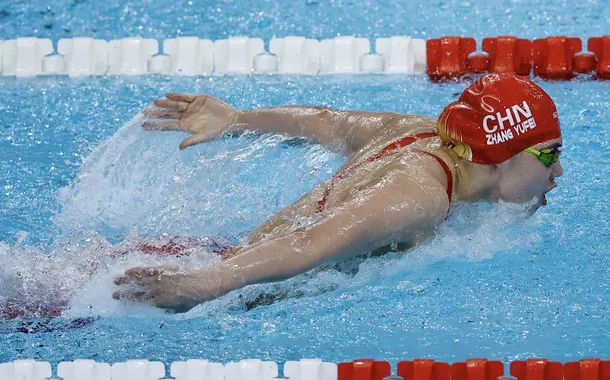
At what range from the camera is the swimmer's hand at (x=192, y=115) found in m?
3.29

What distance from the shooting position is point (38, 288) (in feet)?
9.24

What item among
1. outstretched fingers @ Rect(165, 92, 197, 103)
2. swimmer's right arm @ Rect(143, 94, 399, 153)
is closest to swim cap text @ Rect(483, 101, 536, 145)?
swimmer's right arm @ Rect(143, 94, 399, 153)

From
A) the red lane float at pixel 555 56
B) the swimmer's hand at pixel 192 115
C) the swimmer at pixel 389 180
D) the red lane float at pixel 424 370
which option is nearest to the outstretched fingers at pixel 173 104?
the swimmer's hand at pixel 192 115

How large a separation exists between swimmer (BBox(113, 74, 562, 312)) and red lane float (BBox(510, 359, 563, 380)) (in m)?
0.44

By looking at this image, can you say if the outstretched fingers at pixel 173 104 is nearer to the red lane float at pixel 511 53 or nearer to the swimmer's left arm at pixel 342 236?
the swimmer's left arm at pixel 342 236

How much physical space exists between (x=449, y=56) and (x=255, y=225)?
185 cm

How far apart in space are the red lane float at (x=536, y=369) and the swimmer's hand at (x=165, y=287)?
3.04 feet

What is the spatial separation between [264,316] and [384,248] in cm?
46

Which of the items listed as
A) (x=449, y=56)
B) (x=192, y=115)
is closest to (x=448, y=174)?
(x=192, y=115)

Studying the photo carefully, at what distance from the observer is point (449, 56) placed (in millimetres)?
4754

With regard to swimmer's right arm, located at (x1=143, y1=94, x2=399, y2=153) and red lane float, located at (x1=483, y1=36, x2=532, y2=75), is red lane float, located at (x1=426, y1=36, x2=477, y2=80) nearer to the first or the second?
red lane float, located at (x1=483, y1=36, x2=532, y2=75)

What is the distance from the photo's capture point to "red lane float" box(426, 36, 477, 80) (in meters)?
4.72

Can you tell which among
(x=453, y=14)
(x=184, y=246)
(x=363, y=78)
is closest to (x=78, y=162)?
(x=184, y=246)

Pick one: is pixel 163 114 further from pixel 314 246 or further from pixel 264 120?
pixel 314 246
